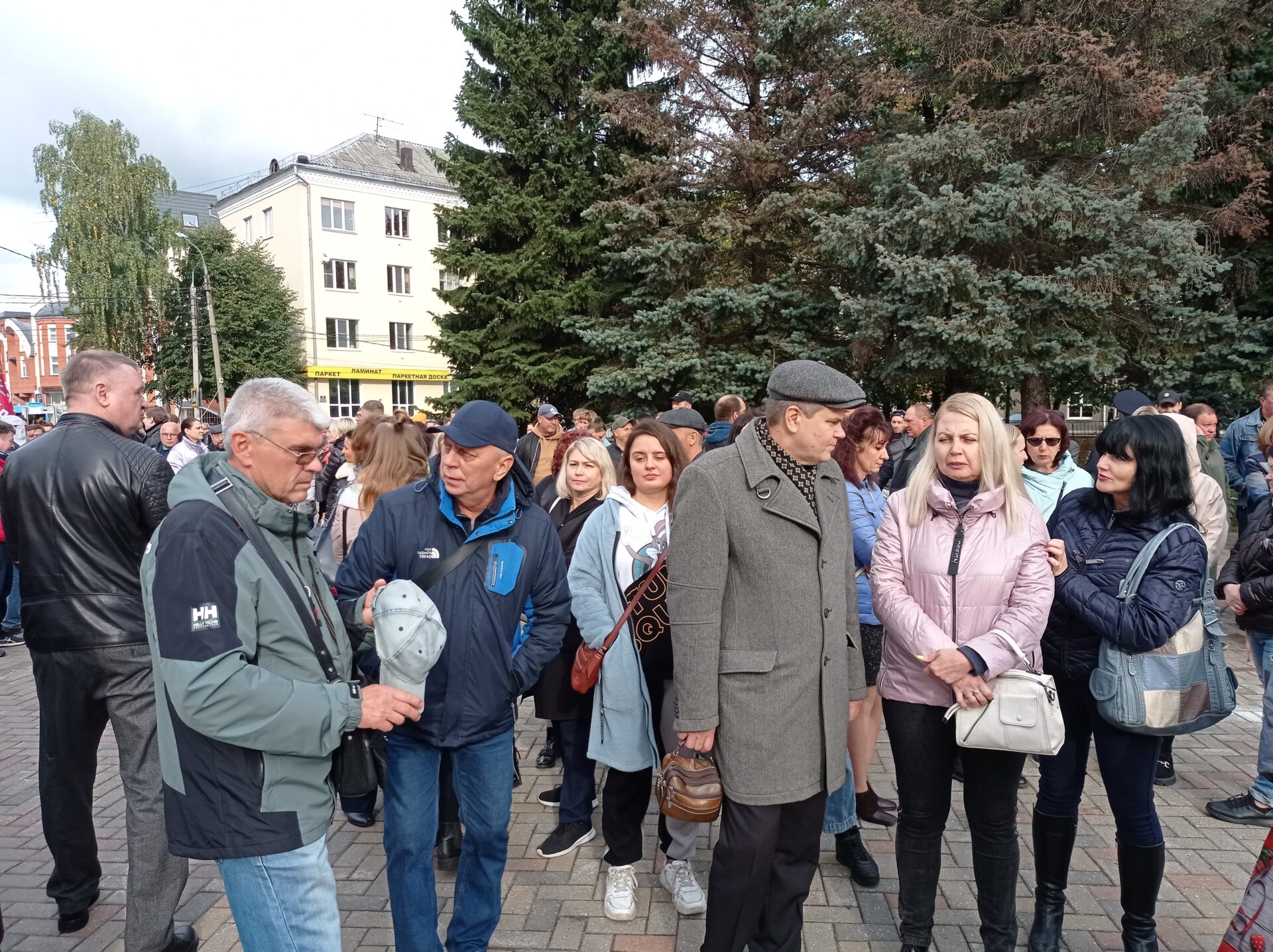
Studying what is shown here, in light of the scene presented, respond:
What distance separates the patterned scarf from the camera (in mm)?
2715

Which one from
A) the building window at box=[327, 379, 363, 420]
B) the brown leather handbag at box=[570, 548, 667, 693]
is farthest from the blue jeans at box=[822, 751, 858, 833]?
the building window at box=[327, 379, 363, 420]

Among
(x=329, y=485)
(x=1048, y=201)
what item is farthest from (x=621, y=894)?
(x=1048, y=201)

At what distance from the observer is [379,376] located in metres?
41.2

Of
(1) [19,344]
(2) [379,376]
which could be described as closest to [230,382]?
(2) [379,376]

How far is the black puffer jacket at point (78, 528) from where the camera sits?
3.11 metres

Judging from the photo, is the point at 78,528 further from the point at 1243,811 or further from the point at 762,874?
the point at 1243,811

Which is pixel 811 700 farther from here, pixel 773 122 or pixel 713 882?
pixel 773 122

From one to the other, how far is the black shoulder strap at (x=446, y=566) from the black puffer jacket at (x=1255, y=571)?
3872 mm

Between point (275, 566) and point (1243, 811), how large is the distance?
4.78 metres

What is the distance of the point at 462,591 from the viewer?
9.01 feet

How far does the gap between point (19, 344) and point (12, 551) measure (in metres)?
86.9

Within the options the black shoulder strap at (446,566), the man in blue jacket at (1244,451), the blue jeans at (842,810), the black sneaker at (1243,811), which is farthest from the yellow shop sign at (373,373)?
the black shoulder strap at (446,566)

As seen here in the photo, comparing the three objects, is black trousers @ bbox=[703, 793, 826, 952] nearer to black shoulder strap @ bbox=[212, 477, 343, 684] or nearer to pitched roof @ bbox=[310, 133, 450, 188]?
black shoulder strap @ bbox=[212, 477, 343, 684]

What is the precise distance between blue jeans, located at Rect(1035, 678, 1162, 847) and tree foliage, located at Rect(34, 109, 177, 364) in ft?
123
